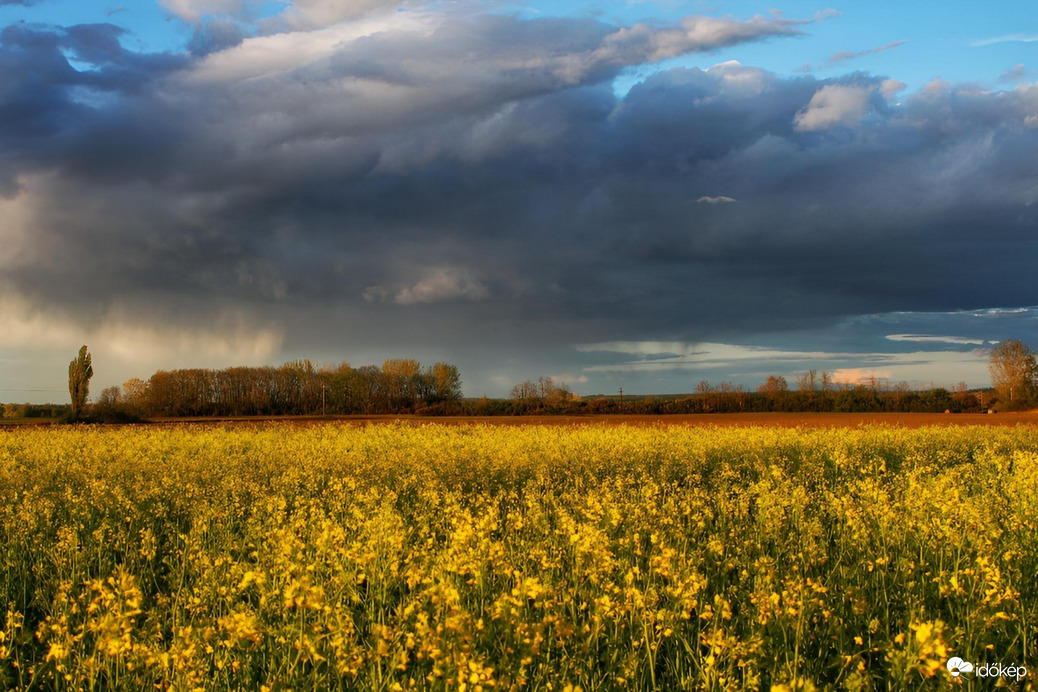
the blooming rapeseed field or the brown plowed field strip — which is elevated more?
the blooming rapeseed field

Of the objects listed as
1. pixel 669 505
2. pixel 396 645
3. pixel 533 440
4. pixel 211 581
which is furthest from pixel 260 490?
pixel 533 440

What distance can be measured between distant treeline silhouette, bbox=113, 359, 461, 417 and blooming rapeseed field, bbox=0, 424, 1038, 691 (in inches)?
2011

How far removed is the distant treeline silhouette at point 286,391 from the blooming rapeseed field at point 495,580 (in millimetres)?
51070

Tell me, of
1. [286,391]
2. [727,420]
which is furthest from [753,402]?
[286,391]

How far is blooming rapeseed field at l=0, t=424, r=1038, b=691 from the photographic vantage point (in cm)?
351

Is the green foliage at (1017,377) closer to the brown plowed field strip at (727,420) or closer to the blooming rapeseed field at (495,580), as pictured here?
the brown plowed field strip at (727,420)

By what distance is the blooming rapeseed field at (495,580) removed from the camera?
11.5 ft

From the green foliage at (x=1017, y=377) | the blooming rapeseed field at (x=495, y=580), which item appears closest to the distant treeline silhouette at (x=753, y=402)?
the green foliage at (x=1017, y=377)

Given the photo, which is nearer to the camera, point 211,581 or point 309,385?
point 211,581

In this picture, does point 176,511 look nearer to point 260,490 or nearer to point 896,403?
point 260,490

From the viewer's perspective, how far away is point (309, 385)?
66.5 metres

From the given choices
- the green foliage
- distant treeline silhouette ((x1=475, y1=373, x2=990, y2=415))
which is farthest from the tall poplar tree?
the green foliage

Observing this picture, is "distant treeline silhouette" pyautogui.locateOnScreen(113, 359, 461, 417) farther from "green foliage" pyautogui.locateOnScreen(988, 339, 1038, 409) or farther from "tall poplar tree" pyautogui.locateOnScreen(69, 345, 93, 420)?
"green foliage" pyautogui.locateOnScreen(988, 339, 1038, 409)

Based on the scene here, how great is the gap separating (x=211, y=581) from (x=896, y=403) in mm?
62371
